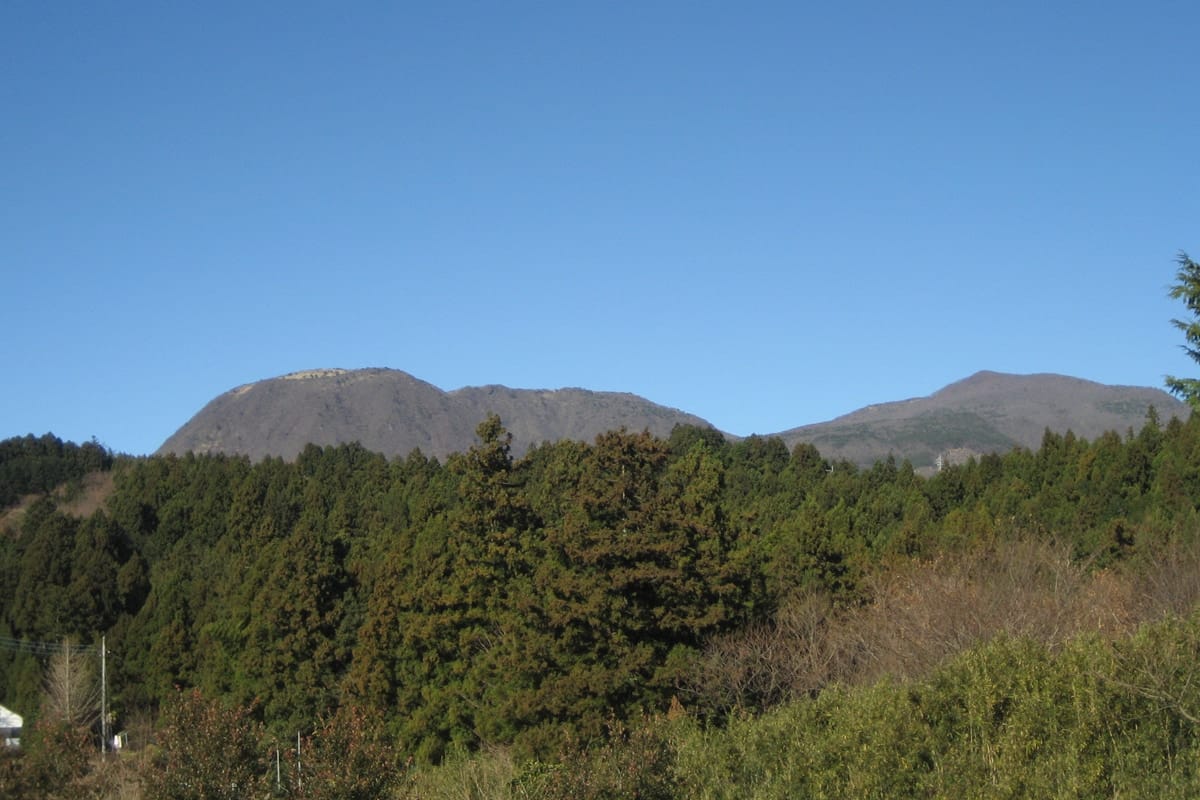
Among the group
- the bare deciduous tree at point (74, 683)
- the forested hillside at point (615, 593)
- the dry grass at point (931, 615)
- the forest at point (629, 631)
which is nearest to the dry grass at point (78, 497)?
the forest at point (629, 631)

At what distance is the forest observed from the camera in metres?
9.75

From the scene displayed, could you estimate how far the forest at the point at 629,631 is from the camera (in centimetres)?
975

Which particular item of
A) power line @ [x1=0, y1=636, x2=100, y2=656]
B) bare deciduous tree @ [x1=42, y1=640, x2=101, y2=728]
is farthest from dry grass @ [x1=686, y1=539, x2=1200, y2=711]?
power line @ [x1=0, y1=636, x2=100, y2=656]

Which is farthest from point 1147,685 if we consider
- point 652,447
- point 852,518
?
point 852,518

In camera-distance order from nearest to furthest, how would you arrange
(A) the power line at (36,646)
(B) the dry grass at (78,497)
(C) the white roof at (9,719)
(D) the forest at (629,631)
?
(D) the forest at (629,631) < (C) the white roof at (9,719) < (A) the power line at (36,646) < (B) the dry grass at (78,497)

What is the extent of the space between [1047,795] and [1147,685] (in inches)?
71.3

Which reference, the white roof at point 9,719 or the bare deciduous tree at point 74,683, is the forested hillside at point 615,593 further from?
the bare deciduous tree at point 74,683

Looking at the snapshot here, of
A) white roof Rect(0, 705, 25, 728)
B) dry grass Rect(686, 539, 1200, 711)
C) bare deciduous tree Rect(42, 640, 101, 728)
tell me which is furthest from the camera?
white roof Rect(0, 705, 25, 728)

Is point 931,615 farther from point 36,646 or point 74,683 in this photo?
point 36,646

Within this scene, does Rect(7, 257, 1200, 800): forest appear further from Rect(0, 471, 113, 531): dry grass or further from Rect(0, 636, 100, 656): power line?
Rect(0, 471, 113, 531): dry grass

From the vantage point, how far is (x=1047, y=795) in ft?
30.0

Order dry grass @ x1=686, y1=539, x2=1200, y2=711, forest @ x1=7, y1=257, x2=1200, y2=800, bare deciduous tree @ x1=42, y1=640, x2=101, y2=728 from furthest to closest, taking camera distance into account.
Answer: bare deciduous tree @ x1=42, y1=640, x2=101, y2=728 → dry grass @ x1=686, y1=539, x2=1200, y2=711 → forest @ x1=7, y1=257, x2=1200, y2=800

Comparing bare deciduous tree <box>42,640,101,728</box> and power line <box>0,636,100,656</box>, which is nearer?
bare deciduous tree <box>42,640,101,728</box>

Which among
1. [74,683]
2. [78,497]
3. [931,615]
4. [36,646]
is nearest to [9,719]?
[74,683]
